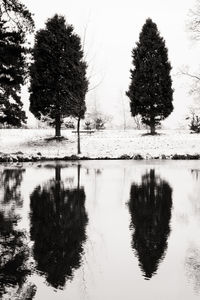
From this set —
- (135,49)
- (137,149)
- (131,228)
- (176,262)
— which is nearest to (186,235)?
(131,228)

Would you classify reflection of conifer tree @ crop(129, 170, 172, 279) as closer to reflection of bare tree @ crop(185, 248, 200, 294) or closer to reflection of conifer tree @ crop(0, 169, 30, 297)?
reflection of bare tree @ crop(185, 248, 200, 294)

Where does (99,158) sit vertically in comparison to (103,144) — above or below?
below

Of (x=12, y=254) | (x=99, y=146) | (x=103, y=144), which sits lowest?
(x=12, y=254)

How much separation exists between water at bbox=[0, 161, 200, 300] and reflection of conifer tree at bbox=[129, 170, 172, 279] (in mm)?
15

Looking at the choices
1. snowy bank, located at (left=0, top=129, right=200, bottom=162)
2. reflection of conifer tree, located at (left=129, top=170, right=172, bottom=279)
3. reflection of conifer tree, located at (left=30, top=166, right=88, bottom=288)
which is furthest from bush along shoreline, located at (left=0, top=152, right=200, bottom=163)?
reflection of conifer tree, located at (left=30, top=166, right=88, bottom=288)

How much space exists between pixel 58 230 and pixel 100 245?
1.43 meters

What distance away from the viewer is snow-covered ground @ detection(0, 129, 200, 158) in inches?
1444

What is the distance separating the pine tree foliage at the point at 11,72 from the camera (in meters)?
29.8

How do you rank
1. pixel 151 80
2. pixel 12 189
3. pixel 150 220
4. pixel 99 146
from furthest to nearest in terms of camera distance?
pixel 151 80, pixel 99 146, pixel 12 189, pixel 150 220

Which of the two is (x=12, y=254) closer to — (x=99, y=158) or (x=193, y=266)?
(x=193, y=266)

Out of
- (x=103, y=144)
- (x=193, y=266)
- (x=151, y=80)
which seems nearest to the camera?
(x=193, y=266)

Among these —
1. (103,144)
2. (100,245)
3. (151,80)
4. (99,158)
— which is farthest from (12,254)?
(151,80)

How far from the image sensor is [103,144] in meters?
40.3

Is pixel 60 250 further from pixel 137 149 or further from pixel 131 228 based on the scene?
pixel 137 149
